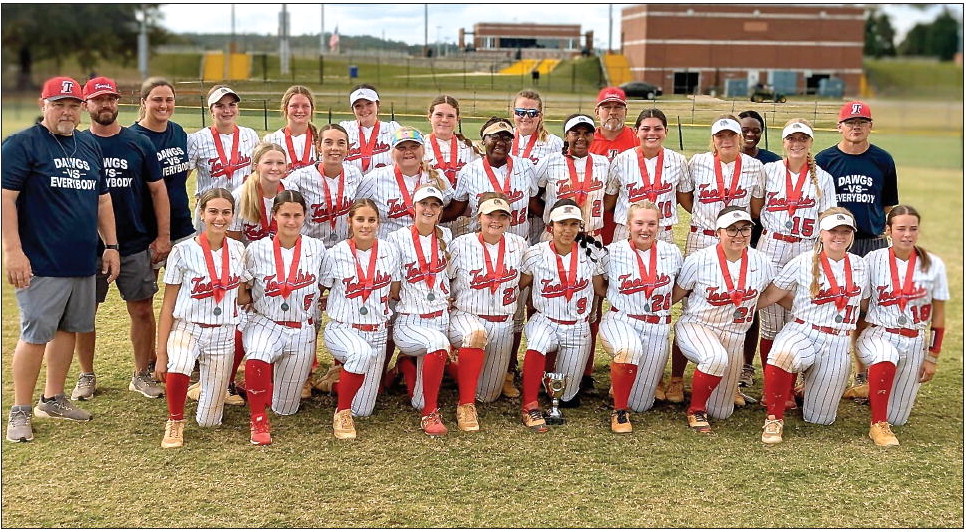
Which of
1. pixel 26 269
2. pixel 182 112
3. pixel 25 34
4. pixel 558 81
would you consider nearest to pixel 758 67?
pixel 558 81

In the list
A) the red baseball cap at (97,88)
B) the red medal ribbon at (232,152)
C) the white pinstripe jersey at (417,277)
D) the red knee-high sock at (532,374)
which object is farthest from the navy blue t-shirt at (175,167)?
the red knee-high sock at (532,374)

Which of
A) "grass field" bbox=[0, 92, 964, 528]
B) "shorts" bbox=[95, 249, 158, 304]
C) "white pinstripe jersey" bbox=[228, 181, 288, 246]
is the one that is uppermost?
"white pinstripe jersey" bbox=[228, 181, 288, 246]

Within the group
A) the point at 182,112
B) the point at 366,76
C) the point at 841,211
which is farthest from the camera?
the point at 366,76

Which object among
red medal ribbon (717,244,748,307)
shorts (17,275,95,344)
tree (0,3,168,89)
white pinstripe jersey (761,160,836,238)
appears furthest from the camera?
tree (0,3,168,89)

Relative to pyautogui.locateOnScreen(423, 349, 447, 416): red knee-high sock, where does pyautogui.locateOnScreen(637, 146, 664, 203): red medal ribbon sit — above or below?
above

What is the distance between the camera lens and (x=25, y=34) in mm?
12141

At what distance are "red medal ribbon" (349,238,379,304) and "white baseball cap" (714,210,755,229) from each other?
1985 mm

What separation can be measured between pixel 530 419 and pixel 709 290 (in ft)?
4.20

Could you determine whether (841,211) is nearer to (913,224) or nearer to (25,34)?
(913,224)

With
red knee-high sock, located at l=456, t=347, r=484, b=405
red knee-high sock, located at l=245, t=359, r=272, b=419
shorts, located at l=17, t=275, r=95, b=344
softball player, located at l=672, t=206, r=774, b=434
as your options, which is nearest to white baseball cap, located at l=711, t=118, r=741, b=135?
softball player, located at l=672, t=206, r=774, b=434

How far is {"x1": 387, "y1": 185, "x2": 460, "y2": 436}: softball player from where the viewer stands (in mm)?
5039

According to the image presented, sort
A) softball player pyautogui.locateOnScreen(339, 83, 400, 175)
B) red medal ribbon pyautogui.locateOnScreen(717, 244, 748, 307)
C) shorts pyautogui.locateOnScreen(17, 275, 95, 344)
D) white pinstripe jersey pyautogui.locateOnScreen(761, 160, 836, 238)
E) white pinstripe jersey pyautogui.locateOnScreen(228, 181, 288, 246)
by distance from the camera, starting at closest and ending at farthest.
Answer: shorts pyautogui.locateOnScreen(17, 275, 95, 344) → red medal ribbon pyautogui.locateOnScreen(717, 244, 748, 307) → white pinstripe jersey pyautogui.locateOnScreen(228, 181, 288, 246) → white pinstripe jersey pyautogui.locateOnScreen(761, 160, 836, 238) → softball player pyautogui.locateOnScreen(339, 83, 400, 175)

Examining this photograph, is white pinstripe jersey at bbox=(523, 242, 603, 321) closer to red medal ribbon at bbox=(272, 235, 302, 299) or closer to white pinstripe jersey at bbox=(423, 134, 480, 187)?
white pinstripe jersey at bbox=(423, 134, 480, 187)

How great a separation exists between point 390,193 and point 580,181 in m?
1.19
